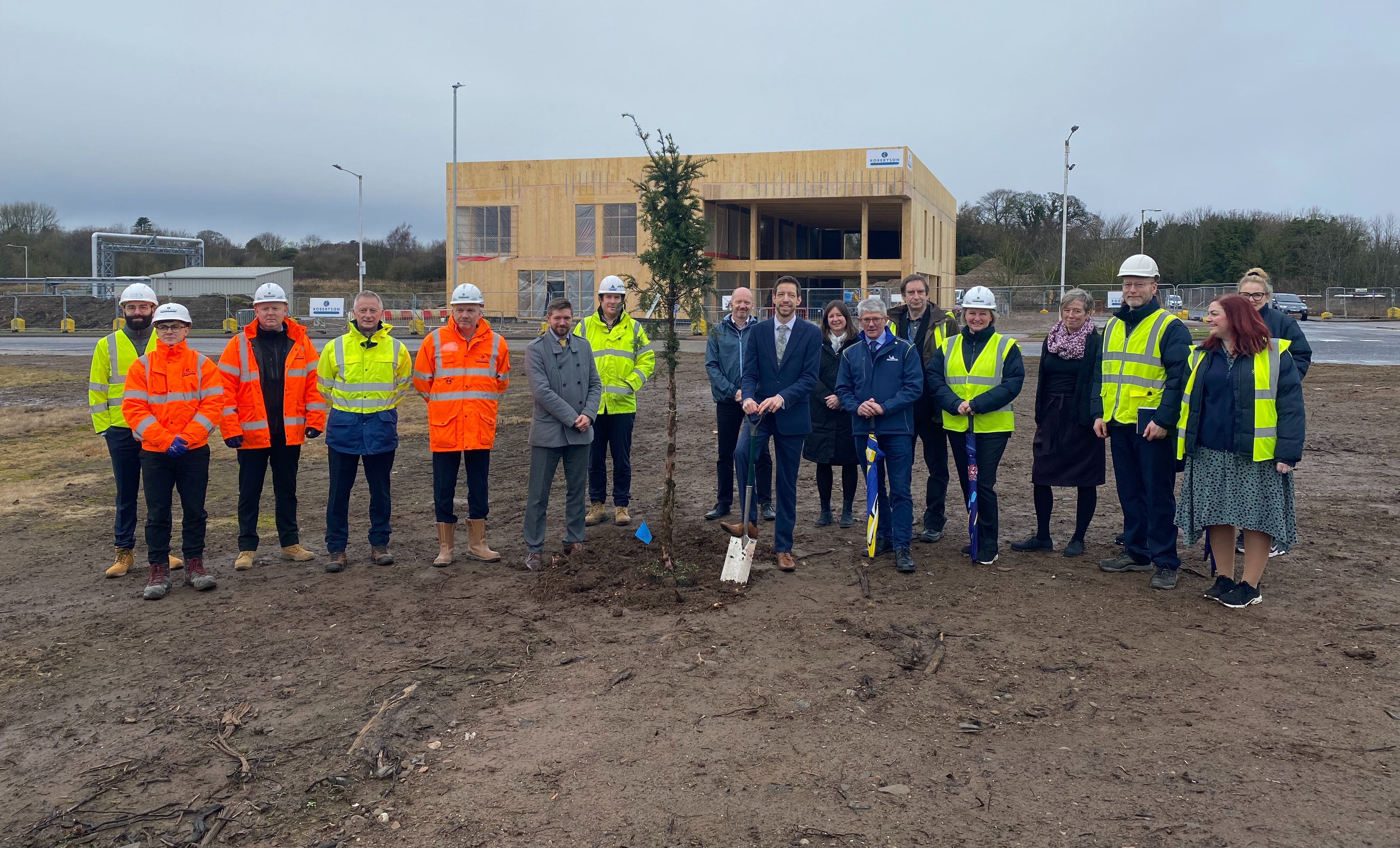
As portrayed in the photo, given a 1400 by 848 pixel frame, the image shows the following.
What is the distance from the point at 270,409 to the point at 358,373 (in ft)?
2.36

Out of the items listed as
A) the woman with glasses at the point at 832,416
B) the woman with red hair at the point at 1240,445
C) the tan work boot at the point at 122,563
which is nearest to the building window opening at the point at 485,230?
the woman with glasses at the point at 832,416

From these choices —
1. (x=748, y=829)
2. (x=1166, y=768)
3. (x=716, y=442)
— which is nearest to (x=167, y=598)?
(x=748, y=829)

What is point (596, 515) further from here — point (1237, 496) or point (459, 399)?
point (1237, 496)

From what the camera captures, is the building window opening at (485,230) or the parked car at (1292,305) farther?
the building window opening at (485,230)

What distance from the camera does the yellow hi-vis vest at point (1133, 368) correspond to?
640 cm

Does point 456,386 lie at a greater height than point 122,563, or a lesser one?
greater

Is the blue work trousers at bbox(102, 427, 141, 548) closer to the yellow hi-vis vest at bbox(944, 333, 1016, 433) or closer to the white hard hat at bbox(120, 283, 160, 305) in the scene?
Result: the white hard hat at bbox(120, 283, 160, 305)

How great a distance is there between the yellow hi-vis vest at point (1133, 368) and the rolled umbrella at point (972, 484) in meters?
0.91

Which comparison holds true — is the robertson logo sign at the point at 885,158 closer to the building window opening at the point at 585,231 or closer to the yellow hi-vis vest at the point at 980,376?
the building window opening at the point at 585,231

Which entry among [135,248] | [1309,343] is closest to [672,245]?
[1309,343]

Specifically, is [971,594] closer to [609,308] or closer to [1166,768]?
[1166,768]

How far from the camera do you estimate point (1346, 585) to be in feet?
20.4

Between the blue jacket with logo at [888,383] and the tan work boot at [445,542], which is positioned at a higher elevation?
the blue jacket with logo at [888,383]

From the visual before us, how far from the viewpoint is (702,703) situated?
15.0 ft
